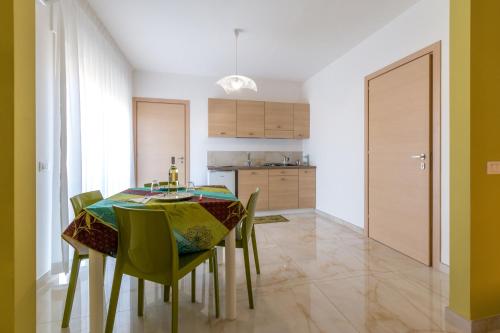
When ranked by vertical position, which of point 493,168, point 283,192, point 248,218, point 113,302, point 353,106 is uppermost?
point 353,106

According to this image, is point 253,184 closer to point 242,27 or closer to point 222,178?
point 222,178

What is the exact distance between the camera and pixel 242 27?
9.86 feet

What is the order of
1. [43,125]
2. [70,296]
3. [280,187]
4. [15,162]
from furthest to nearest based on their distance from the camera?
[280,187] → [43,125] → [70,296] → [15,162]

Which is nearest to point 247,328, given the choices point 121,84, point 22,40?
point 22,40

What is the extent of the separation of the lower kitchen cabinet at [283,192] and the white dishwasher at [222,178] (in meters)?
0.70

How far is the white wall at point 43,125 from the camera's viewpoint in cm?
206

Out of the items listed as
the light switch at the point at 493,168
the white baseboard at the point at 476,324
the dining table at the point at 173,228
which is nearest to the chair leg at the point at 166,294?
the dining table at the point at 173,228

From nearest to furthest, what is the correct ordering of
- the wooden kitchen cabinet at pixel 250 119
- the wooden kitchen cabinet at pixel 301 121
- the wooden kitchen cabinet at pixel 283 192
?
the wooden kitchen cabinet at pixel 283 192 < the wooden kitchen cabinet at pixel 250 119 < the wooden kitchen cabinet at pixel 301 121

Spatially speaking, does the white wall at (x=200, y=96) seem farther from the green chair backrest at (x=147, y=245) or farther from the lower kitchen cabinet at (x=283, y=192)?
the green chair backrest at (x=147, y=245)

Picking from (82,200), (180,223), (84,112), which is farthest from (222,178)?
(180,223)

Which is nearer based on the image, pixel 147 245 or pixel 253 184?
pixel 147 245

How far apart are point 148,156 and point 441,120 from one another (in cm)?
435

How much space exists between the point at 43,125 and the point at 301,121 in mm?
3986

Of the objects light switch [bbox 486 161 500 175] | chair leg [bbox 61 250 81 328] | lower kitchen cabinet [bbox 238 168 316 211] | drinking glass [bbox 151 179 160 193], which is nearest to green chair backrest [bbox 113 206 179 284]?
chair leg [bbox 61 250 81 328]
